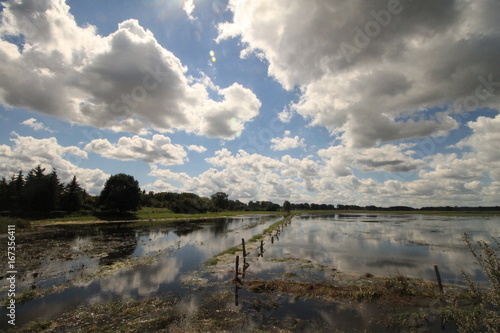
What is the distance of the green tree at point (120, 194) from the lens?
295ft

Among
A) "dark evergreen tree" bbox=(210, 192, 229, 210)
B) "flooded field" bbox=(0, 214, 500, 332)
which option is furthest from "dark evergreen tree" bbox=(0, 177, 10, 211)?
"dark evergreen tree" bbox=(210, 192, 229, 210)

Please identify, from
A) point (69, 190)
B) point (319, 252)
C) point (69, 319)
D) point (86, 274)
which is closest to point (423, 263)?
point (319, 252)

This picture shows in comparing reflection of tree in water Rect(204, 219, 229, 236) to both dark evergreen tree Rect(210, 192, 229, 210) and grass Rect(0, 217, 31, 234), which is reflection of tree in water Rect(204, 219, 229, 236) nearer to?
grass Rect(0, 217, 31, 234)

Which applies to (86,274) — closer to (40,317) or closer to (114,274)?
(114,274)

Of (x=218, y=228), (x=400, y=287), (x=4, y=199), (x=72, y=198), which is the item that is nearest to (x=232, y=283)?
(x=400, y=287)

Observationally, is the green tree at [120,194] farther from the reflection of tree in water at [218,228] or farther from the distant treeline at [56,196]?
the reflection of tree in water at [218,228]

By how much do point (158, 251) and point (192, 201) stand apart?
111438mm

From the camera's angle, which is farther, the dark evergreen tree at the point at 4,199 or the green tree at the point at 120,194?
the green tree at the point at 120,194

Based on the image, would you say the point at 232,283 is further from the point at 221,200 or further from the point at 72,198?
the point at 221,200

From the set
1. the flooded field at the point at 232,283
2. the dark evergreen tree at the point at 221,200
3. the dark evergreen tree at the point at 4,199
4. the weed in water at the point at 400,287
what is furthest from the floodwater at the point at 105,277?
the dark evergreen tree at the point at 221,200

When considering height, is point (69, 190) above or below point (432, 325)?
above

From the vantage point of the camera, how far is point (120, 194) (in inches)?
3551

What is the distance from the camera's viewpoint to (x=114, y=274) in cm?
2214

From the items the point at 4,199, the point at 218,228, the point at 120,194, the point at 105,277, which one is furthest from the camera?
the point at 120,194
